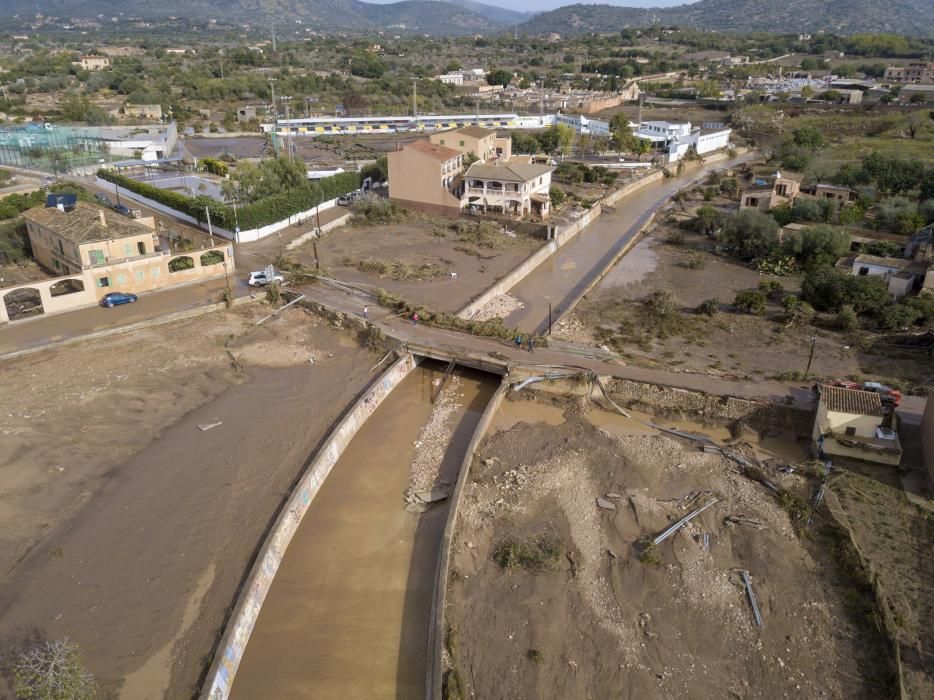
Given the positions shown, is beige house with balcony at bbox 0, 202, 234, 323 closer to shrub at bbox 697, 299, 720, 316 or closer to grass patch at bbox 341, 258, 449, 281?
grass patch at bbox 341, 258, 449, 281

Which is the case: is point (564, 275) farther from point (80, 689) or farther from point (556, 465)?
point (80, 689)

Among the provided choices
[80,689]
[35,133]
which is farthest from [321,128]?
[80,689]

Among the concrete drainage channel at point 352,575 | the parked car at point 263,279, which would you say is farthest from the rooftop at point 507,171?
the concrete drainage channel at point 352,575

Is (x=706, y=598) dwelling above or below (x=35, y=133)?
below

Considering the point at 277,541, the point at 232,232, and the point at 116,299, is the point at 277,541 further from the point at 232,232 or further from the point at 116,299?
Result: the point at 232,232

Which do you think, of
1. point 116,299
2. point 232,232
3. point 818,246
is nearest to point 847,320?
point 818,246

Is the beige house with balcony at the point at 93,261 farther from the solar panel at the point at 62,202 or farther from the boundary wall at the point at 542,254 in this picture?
the boundary wall at the point at 542,254

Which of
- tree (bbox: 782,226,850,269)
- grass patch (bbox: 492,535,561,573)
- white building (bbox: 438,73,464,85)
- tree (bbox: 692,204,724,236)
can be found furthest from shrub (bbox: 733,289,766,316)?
white building (bbox: 438,73,464,85)

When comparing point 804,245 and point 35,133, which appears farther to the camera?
point 35,133
